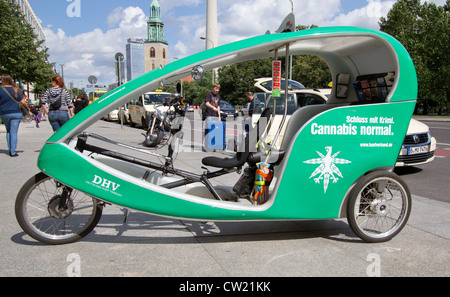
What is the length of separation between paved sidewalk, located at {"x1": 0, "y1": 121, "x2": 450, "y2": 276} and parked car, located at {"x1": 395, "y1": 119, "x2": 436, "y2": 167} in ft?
8.98

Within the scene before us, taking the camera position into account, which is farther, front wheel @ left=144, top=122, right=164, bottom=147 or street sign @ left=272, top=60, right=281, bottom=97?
front wheel @ left=144, top=122, right=164, bottom=147

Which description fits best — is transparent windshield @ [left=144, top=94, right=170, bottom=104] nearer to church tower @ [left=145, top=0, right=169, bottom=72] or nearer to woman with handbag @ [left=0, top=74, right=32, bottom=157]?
woman with handbag @ [left=0, top=74, right=32, bottom=157]

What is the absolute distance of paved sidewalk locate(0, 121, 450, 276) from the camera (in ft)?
9.71

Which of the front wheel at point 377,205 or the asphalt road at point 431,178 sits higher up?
the front wheel at point 377,205

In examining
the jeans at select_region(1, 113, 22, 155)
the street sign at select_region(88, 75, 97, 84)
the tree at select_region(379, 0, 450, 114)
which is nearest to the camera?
the jeans at select_region(1, 113, 22, 155)

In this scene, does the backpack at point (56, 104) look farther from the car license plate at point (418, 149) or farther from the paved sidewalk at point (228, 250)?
the car license plate at point (418, 149)

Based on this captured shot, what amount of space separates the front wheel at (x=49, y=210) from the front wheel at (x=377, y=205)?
2.43 m

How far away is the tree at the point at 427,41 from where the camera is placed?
119 ft

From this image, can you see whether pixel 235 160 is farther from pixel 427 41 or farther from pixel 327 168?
pixel 427 41

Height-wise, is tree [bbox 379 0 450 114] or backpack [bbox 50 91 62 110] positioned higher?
tree [bbox 379 0 450 114]

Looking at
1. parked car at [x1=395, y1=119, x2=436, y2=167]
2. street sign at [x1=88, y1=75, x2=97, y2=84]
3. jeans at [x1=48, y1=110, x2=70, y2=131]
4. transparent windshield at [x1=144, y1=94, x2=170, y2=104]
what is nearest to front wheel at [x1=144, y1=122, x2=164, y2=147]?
jeans at [x1=48, y1=110, x2=70, y2=131]

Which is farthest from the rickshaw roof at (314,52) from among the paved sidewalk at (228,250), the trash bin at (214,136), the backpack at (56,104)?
the trash bin at (214,136)

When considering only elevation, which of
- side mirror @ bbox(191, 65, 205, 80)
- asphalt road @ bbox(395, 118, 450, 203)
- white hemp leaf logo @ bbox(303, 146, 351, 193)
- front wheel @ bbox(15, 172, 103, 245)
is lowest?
asphalt road @ bbox(395, 118, 450, 203)
